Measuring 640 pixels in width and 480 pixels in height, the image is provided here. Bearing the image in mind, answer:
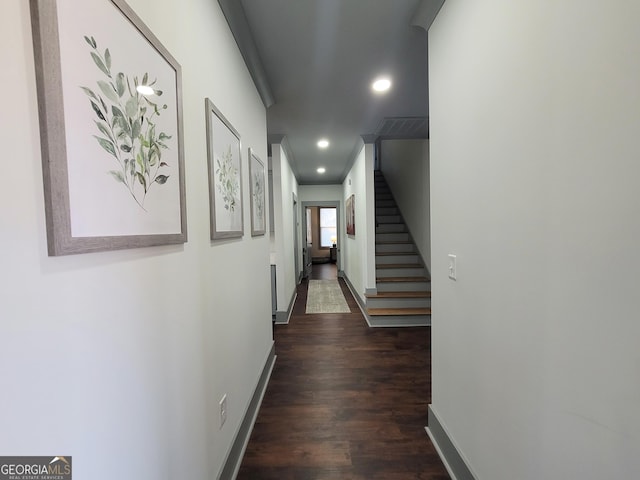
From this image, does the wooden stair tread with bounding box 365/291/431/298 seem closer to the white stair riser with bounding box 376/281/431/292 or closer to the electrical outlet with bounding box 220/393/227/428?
the white stair riser with bounding box 376/281/431/292

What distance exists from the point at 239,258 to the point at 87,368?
113 centimetres

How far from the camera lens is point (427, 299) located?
389 cm

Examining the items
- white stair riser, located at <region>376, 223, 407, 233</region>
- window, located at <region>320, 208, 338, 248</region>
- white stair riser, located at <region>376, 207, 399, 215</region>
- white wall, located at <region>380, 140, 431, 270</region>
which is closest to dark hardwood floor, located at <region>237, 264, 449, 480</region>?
white wall, located at <region>380, 140, 431, 270</region>

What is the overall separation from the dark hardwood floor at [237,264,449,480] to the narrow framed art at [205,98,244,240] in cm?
129

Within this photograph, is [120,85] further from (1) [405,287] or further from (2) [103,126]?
(1) [405,287]

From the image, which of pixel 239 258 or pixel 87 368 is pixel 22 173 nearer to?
pixel 87 368

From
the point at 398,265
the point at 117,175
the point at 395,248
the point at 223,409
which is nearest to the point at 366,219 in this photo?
the point at 398,265

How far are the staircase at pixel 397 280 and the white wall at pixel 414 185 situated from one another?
0.19 m

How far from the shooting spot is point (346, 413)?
1.98 m

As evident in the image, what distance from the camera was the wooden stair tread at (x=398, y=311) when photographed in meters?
3.71

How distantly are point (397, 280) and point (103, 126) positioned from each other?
13.0ft

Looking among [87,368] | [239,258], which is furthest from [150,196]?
[239,258]

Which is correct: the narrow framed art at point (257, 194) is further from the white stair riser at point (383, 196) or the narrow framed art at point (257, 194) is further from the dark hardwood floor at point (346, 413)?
the white stair riser at point (383, 196)

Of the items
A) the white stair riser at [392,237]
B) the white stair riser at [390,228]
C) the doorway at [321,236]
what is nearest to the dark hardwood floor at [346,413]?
the white stair riser at [392,237]
